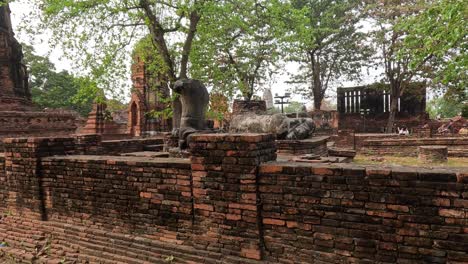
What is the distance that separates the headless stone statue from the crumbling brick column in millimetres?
2700

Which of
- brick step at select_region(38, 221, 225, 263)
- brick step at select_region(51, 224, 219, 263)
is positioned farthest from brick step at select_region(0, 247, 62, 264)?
brick step at select_region(51, 224, 219, 263)

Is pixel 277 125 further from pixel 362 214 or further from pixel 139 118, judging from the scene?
pixel 139 118

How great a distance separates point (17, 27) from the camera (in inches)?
428

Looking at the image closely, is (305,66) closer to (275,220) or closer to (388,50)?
(388,50)

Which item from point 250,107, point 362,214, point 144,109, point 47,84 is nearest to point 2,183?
point 362,214

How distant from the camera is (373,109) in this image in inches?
997

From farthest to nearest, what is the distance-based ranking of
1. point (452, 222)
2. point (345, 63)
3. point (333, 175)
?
point (345, 63) < point (333, 175) < point (452, 222)

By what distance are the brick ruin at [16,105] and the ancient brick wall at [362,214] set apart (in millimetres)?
11901

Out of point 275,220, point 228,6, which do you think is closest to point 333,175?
point 275,220

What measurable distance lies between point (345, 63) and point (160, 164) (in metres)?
23.6

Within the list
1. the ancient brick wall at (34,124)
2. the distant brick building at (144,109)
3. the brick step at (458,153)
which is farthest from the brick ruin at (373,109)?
the ancient brick wall at (34,124)

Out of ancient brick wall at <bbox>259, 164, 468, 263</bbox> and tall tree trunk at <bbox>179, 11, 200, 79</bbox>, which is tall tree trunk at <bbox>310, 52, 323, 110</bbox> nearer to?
tall tree trunk at <bbox>179, 11, 200, 79</bbox>

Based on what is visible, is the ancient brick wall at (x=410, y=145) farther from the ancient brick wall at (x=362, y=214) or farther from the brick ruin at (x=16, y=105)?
the brick ruin at (x=16, y=105)

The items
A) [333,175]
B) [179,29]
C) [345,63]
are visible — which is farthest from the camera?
[345,63]
